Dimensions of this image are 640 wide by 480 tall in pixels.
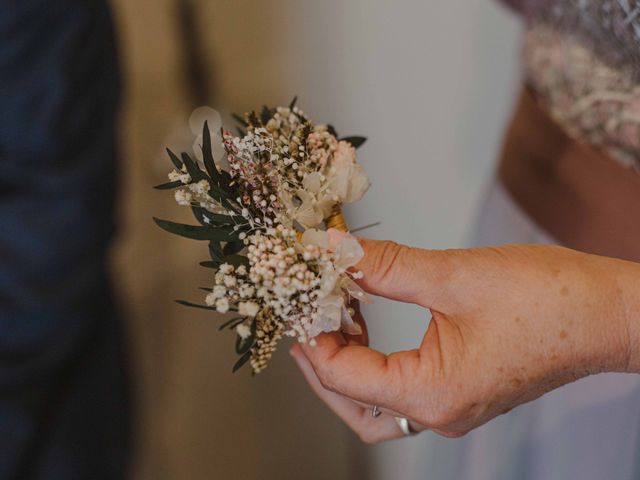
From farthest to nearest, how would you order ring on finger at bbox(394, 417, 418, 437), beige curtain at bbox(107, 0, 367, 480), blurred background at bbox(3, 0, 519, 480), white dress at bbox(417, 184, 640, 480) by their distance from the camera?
beige curtain at bbox(107, 0, 367, 480)
blurred background at bbox(3, 0, 519, 480)
white dress at bbox(417, 184, 640, 480)
ring on finger at bbox(394, 417, 418, 437)

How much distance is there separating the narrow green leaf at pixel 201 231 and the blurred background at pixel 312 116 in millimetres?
569

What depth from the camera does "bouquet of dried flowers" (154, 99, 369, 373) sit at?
15.5 inches

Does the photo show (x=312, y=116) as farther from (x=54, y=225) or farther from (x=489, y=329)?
(x=489, y=329)

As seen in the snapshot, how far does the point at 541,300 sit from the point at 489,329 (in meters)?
0.04

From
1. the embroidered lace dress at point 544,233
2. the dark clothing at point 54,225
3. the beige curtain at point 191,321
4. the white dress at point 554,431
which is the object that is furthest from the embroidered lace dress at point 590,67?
the beige curtain at point 191,321

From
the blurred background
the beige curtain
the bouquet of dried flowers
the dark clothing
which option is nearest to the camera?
the bouquet of dried flowers

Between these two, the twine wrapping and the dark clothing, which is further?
the dark clothing

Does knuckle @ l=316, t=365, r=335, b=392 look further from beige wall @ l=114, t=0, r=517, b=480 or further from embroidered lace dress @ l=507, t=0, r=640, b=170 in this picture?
beige wall @ l=114, t=0, r=517, b=480

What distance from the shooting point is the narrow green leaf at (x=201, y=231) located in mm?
403

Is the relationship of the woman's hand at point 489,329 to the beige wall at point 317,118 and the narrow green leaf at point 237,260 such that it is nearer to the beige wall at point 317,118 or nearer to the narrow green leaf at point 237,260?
the narrow green leaf at point 237,260

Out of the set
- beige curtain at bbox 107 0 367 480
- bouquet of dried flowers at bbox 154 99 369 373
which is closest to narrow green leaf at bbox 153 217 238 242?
bouquet of dried flowers at bbox 154 99 369 373

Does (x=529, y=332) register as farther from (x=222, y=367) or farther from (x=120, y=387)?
(x=222, y=367)

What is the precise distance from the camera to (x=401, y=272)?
42cm

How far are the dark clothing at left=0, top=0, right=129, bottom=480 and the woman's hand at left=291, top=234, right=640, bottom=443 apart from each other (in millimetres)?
528
